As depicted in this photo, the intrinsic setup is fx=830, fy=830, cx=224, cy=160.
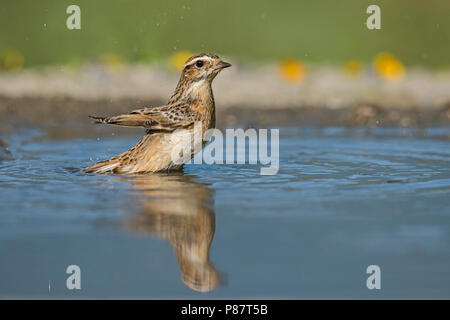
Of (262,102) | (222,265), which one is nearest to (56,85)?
(262,102)

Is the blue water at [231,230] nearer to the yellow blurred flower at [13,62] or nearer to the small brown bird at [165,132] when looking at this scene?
the small brown bird at [165,132]

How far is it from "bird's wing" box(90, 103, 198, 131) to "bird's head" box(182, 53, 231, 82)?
39 cm

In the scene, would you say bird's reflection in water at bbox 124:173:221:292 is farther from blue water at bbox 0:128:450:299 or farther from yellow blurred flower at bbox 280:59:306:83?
yellow blurred flower at bbox 280:59:306:83

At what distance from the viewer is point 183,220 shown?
15.7 feet

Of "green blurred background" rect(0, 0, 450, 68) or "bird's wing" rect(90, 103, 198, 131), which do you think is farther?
"green blurred background" rect(0, 0, 450, 68)

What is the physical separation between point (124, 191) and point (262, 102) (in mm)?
5665

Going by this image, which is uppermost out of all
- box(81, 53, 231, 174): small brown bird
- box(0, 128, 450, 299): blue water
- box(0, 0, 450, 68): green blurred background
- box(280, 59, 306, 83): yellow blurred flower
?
box(0, 0, 450, 68): green blurred background

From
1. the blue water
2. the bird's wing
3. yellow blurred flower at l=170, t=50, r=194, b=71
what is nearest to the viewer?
the blue water

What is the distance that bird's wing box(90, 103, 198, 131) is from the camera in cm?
663

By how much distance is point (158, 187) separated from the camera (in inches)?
237

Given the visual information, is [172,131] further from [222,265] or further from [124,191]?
[222,265]

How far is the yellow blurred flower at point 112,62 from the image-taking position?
12.5 metres

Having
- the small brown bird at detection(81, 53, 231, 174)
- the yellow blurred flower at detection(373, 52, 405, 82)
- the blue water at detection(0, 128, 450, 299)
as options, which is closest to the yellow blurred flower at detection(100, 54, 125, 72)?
the yellow blurred flower at detection(373, 52, 405, 82)
